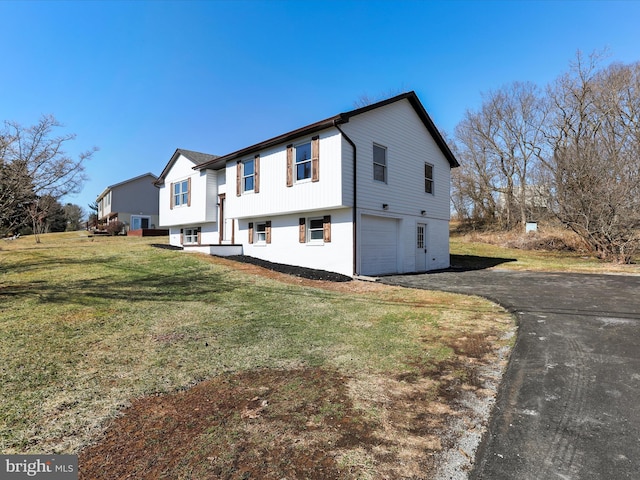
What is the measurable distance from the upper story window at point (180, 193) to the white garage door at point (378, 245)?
1225cm

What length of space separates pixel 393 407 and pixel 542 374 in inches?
77.2

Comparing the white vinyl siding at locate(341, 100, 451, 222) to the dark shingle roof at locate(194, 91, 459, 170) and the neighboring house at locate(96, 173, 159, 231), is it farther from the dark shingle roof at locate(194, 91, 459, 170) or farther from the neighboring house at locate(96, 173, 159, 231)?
the neighboring house at locate(96, 173, 159, 231)

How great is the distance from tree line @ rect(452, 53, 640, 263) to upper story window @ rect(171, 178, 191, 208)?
22548mm

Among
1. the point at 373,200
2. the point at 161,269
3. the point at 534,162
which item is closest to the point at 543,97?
the point at 534,162

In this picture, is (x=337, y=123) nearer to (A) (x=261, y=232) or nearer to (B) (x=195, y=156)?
(A) (x=261, y=232)

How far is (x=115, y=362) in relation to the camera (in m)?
4.34

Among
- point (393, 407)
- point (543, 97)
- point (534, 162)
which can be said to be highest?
point (543, 97)

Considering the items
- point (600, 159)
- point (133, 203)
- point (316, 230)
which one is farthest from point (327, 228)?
point (133, 203)

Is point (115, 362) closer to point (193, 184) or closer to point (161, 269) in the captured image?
point (161, 269)

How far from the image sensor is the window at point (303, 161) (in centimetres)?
1354

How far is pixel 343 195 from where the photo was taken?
40.2 feet

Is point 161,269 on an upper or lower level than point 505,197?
lower

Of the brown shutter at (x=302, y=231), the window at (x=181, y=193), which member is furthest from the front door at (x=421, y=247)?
the window at (x=181, y=193)

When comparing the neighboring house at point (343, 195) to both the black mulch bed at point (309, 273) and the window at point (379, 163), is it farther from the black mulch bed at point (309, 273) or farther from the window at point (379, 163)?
the black mulch bed at point (309, 273)
